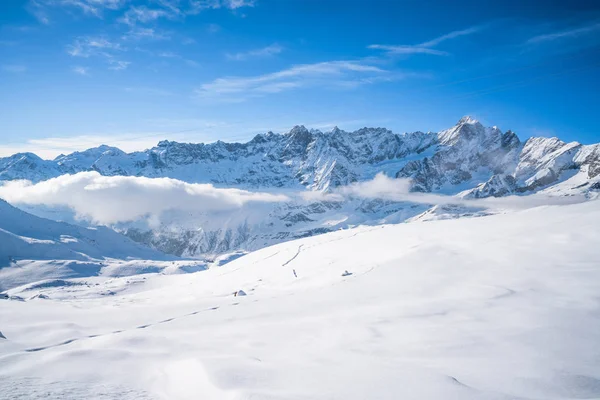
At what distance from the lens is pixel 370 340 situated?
7160 millimetres

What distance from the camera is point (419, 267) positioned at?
14.3 meters

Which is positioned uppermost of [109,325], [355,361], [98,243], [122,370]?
[122,370]

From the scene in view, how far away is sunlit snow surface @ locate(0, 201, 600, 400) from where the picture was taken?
4707mm

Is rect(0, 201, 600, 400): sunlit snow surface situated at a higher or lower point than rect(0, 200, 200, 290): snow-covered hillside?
higher

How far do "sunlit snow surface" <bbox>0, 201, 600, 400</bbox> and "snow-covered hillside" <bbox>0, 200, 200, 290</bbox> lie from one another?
14225 cm

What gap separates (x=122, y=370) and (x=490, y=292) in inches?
364

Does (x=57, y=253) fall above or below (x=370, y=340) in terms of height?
below

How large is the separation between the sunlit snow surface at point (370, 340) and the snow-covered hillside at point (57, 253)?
142246 millimetres

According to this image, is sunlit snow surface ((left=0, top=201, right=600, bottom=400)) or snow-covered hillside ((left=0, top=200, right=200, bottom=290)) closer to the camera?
sunlit snow surface ((left=0, top=201, right=600, bottom=400))

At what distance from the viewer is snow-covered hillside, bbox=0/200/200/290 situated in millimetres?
125894

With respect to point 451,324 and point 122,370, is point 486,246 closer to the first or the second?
point 451,324

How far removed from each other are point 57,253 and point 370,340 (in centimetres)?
17815

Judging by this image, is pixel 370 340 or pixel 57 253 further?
pixel 57 253

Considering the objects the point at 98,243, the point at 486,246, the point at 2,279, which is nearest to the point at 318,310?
the point at 486,246
